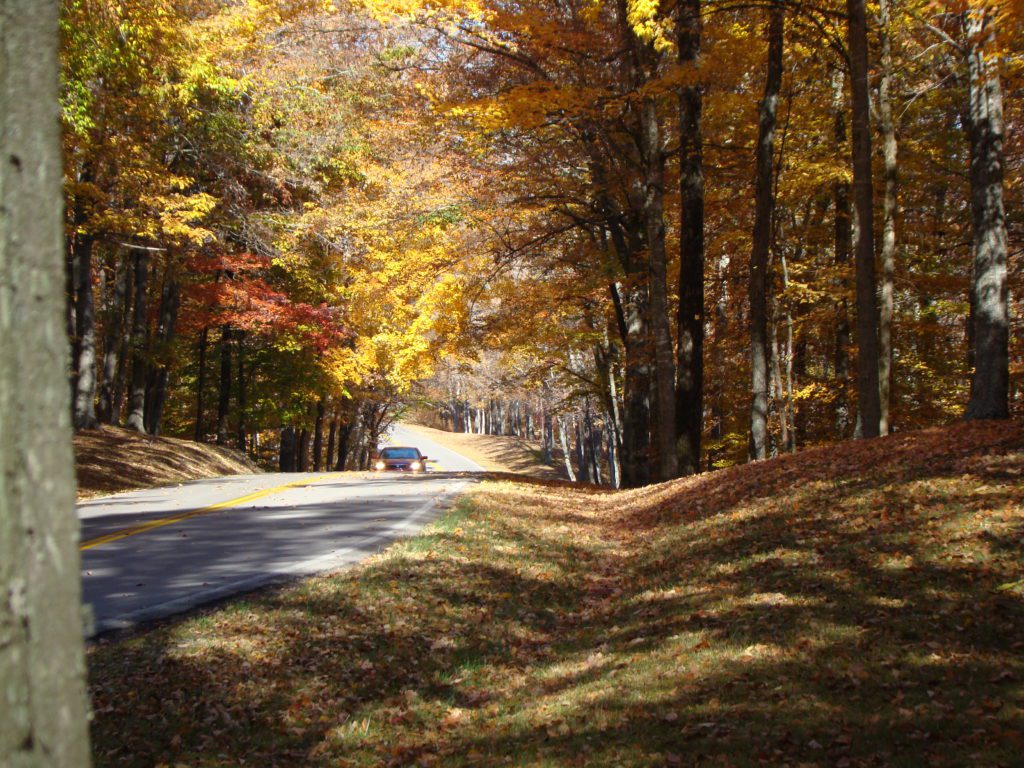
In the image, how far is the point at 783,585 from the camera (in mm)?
8141

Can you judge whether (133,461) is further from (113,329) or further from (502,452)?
(502,452)

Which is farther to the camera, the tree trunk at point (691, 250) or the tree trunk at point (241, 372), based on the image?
the tree trunk at point (241, 372)

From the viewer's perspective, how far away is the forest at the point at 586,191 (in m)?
15.7

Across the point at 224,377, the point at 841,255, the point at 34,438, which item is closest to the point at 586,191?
the point at 841,255

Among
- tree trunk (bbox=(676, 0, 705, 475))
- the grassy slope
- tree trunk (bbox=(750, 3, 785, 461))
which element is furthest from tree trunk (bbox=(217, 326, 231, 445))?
the grassy slope

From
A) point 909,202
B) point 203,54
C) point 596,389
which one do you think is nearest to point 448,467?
point 596,389

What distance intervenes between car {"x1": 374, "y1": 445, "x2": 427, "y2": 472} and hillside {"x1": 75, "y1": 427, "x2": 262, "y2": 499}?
15.7 feet

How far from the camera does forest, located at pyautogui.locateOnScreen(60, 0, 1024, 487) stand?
1571cm

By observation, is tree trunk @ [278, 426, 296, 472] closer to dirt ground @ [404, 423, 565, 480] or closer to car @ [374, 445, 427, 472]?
car @ [374, 445, 427, 472]

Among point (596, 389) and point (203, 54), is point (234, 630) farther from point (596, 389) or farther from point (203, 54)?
point (596, 389)

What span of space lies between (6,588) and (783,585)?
7.21 metres

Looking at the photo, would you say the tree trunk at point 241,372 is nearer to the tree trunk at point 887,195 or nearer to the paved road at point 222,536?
the paved road at point 222,536

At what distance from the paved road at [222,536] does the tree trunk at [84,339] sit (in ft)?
23.4

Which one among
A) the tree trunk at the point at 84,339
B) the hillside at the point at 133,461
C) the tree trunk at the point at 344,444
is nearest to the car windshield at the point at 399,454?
the hillside at the point at 133,461
